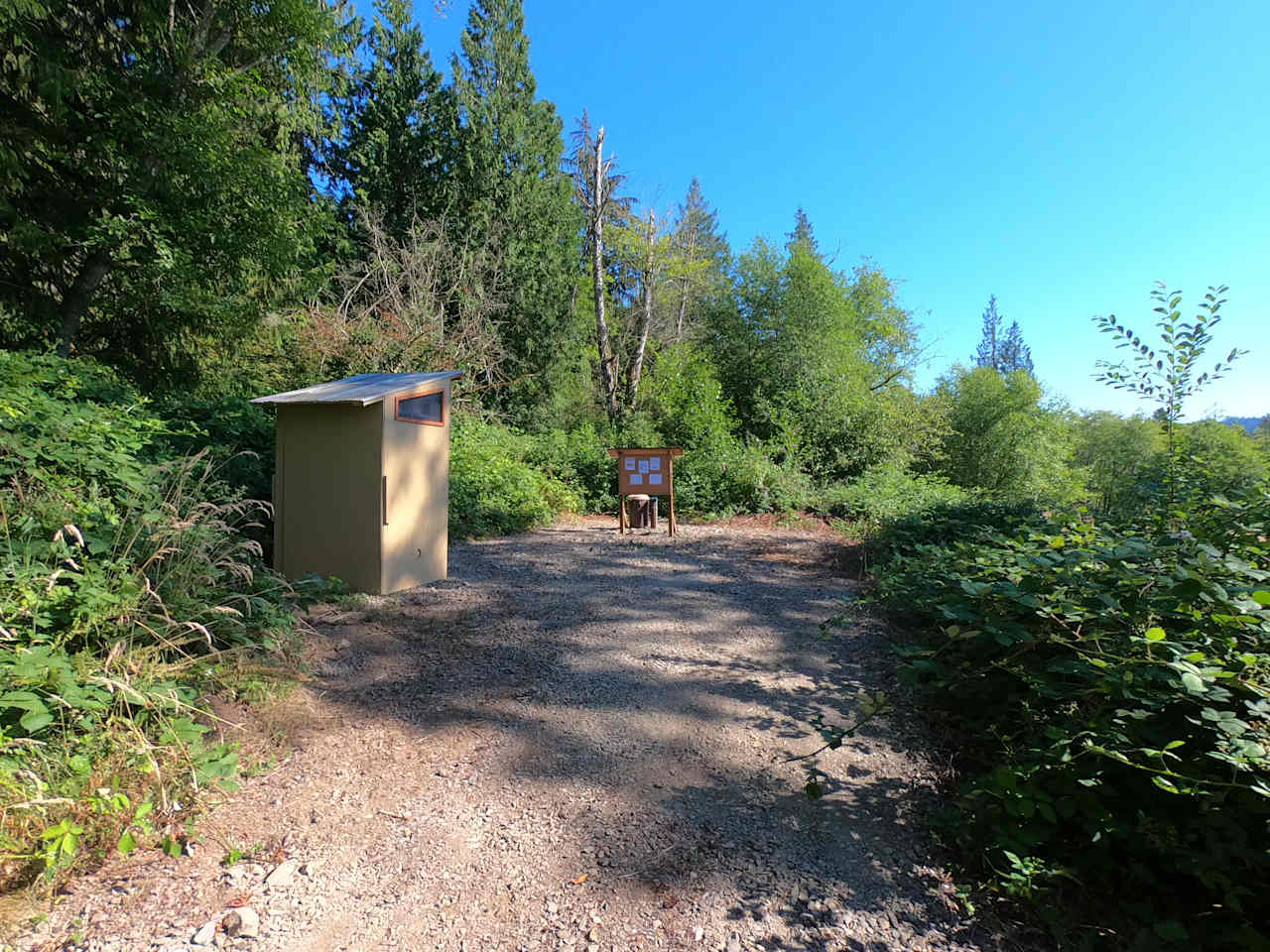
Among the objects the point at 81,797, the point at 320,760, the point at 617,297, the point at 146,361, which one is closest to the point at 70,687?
the point at 81,797

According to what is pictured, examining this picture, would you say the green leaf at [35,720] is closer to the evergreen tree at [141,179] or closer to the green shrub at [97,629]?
the green shrub at [97,629]

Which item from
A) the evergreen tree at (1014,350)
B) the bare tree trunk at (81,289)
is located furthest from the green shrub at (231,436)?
the evergreen tree at (1014,350)

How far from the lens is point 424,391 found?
218 inches

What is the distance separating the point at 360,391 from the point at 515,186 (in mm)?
12769

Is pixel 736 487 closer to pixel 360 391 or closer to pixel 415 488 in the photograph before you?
pixel 415 488

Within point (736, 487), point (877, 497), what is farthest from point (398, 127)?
point (877, 497)

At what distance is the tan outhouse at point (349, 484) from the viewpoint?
16.5ft

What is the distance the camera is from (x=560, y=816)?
95.1 inches

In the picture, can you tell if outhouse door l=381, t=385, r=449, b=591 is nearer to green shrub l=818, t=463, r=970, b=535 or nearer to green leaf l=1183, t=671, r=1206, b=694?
green leaf l=1183, t=671, r=1206, b=694

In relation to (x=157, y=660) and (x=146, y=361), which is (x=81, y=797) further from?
(x=146, y=361)

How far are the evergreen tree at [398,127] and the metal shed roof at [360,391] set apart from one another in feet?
36.9

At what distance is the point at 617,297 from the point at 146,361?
18071 millimetres

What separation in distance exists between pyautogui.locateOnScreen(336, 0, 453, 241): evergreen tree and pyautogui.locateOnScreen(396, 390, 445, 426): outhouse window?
11.5 meters

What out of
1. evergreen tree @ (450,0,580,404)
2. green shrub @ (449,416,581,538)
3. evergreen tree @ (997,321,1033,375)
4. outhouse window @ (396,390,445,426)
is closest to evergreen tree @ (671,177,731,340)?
evergreen tree @ (450,0,580,404)
